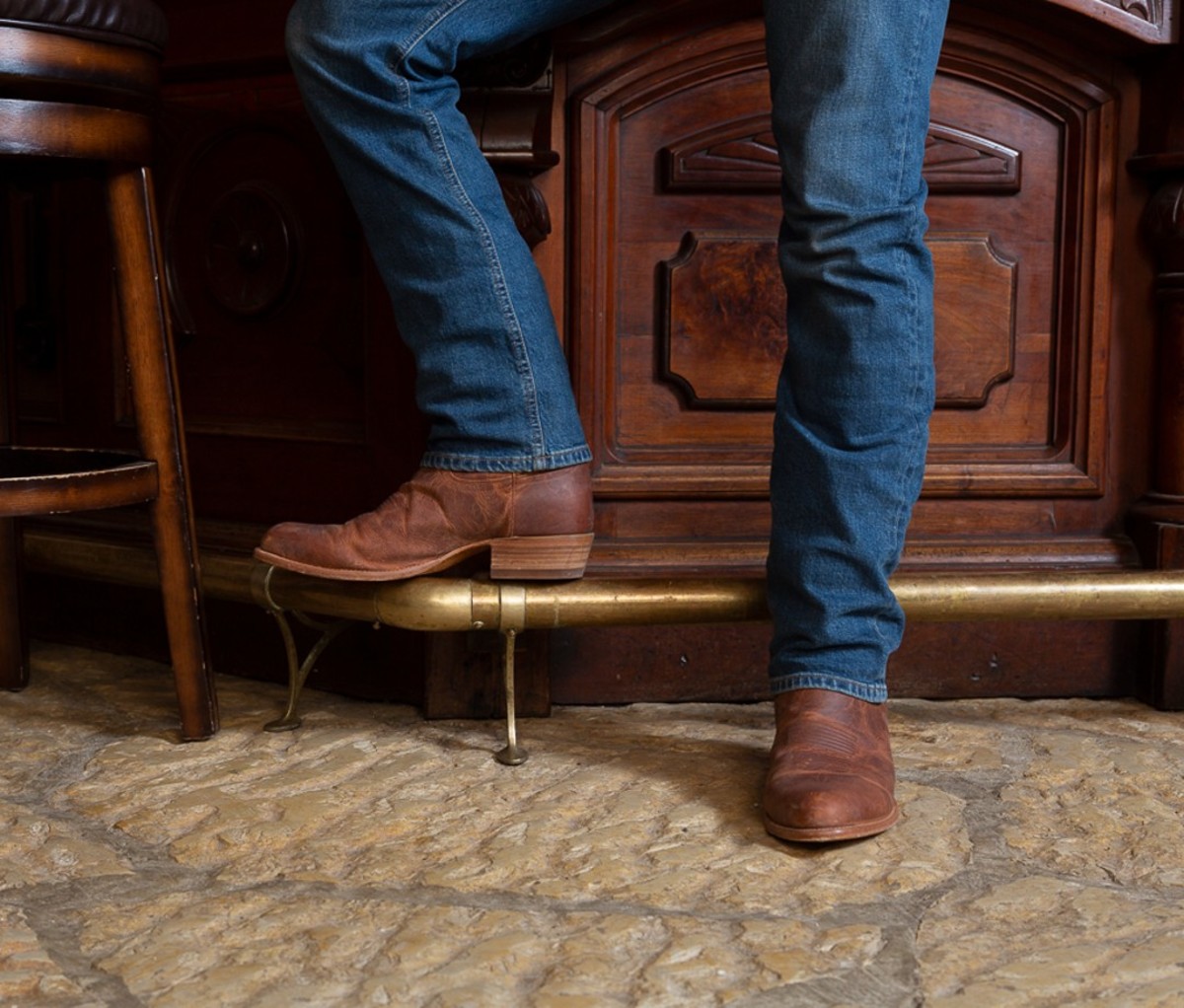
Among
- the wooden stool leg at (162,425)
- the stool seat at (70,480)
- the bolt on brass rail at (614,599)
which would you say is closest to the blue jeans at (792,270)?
the bolt on brass rail at (614,599)

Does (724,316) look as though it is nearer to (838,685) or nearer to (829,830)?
(838,685)

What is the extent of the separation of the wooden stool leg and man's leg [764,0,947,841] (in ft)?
2.43

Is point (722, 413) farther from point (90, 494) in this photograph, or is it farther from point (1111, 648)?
point (90, 494)

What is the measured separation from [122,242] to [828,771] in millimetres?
1039

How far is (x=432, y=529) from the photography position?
1.69 m

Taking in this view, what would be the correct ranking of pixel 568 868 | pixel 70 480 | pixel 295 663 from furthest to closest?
pixel 295 663, pixel 70 480, pixel 568 868

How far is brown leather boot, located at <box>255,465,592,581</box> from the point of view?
1.69 meters

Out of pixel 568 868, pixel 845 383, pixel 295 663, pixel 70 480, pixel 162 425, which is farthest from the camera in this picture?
pixel 295 663

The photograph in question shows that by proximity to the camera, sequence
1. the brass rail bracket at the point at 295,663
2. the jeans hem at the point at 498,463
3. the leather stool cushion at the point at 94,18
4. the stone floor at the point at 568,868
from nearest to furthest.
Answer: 1. the stone floor at the point at 568,868
2. the leather stool cushion at the point at 94,18
3. the jeans hem at the point at 498,463
4. the brass rail bracket at the point at 295,663

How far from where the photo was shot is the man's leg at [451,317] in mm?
1637

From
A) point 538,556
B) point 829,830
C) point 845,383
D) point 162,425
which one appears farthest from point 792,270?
point 162,425

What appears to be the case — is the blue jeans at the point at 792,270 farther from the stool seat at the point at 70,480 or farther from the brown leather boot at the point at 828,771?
the stool seat at the point at 70,480

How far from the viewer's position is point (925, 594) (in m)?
1.79

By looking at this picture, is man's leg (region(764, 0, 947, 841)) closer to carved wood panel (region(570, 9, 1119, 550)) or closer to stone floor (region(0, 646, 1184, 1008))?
stone floor (region(0, 646, 1184, 1008))
